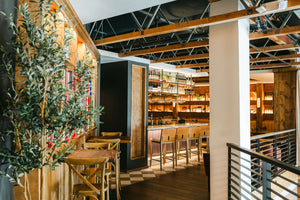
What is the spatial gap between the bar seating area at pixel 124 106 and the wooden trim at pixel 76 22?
23mm

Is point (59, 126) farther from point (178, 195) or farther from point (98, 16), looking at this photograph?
point (178, 195)

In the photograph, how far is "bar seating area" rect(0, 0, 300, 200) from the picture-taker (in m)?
1.91

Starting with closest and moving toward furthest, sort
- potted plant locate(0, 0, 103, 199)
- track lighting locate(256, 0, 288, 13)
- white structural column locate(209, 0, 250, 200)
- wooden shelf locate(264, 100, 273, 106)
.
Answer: potted plant locate(0, 0, 103, 199), track lighting locate(256, 0, 288, 13), white structural column locate(209, 0, 250, 200), wooden shelf locate(264, 100, 273, 106)

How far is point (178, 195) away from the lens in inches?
177

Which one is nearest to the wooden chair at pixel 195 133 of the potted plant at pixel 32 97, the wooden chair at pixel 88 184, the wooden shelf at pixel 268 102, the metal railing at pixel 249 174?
the metal railing at pixel 249 174

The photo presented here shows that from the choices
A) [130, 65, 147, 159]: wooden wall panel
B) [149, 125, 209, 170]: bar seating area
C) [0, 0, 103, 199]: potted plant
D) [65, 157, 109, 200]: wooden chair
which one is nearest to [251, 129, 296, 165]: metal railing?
[149, 125, 209, 170]: bar seating area

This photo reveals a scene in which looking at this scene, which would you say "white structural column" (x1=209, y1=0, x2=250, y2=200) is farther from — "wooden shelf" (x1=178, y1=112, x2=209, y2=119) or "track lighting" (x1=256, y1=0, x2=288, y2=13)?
"wooden shelf" (x1=178, y1=112, x2=209, y2=119)

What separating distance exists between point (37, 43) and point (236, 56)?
2.96 meters

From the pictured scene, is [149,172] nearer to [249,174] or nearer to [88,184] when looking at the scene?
[249,174]

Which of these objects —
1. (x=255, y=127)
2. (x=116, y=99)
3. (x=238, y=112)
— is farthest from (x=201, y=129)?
(x=255, y=127)

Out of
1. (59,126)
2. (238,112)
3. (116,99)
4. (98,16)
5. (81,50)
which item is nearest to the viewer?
(59,126)

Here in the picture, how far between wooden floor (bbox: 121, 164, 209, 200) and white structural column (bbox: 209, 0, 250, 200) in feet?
2.56

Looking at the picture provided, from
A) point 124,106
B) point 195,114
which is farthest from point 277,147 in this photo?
point 195,114

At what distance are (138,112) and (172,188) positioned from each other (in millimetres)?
2352
